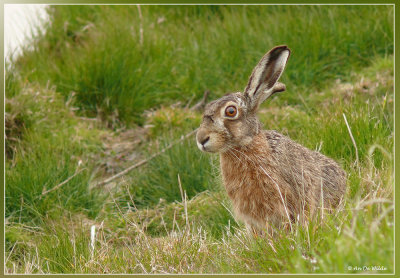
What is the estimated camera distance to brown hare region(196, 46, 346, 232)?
205 inches

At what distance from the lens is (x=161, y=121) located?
32.3 feet

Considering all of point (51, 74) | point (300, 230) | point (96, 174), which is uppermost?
point (51, 74)

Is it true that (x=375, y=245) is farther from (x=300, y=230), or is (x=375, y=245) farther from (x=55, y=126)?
(x=55, y=126)

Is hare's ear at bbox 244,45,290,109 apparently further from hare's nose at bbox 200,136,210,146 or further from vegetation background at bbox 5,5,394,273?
vegetation background at bbox 5,5,394,273

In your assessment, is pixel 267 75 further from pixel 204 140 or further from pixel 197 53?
pixel 197 53

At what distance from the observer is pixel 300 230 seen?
4.49 metres

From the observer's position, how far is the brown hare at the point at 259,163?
17.0 feet

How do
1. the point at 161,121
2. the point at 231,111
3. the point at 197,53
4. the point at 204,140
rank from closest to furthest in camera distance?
1. the point at 204,140
2. the point at 231,111
3. the point at 161,121
4. the point at 197,53

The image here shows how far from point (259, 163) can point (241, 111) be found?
0.46m

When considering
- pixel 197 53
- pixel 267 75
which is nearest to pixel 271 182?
pixel 267 75

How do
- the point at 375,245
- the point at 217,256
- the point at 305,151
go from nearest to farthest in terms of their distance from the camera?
the point at 375,245
the point at 217,256
the point at 305,151

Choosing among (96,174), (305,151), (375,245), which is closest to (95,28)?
(96,174)

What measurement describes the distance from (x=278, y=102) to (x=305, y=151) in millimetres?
3828

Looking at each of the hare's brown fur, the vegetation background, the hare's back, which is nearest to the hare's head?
the hare's brown fur
